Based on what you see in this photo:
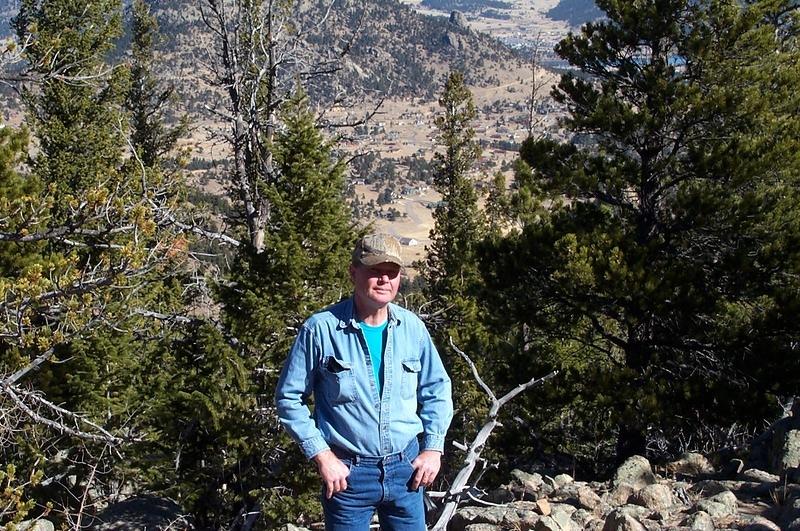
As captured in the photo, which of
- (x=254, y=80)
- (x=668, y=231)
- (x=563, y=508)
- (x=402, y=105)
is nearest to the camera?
(x=563, y=508)

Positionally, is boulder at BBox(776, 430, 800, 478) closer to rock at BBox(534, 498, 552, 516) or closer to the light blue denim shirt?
rock at BBox(534, 498, 552, 516)

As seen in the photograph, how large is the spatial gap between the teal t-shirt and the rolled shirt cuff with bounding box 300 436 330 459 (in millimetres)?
372

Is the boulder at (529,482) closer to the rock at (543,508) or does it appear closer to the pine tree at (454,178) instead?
the rock at (543,508)

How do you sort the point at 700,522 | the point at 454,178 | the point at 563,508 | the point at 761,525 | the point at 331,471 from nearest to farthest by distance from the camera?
the point at 331,471 < the point at 761,525 < the point at 700,522 < the point at 563,508 < the point at 454,178

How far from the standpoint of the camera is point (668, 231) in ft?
38.3

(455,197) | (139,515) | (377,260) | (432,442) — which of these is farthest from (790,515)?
(455,197)

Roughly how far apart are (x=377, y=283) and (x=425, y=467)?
0.94 metres

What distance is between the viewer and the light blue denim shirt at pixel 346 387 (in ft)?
11.5

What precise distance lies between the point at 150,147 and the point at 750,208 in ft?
72.2

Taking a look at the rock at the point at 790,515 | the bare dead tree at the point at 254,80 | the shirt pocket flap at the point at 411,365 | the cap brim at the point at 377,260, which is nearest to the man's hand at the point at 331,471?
the shirt pocket flap at the point at 411,365

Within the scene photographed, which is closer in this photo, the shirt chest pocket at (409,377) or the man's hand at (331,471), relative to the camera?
the man's hand at (331,471)

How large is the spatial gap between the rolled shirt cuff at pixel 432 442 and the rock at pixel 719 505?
2.86 meters

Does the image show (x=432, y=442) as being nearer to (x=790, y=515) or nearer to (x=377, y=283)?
(x=377, y=283)

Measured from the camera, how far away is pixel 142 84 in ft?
90.4
